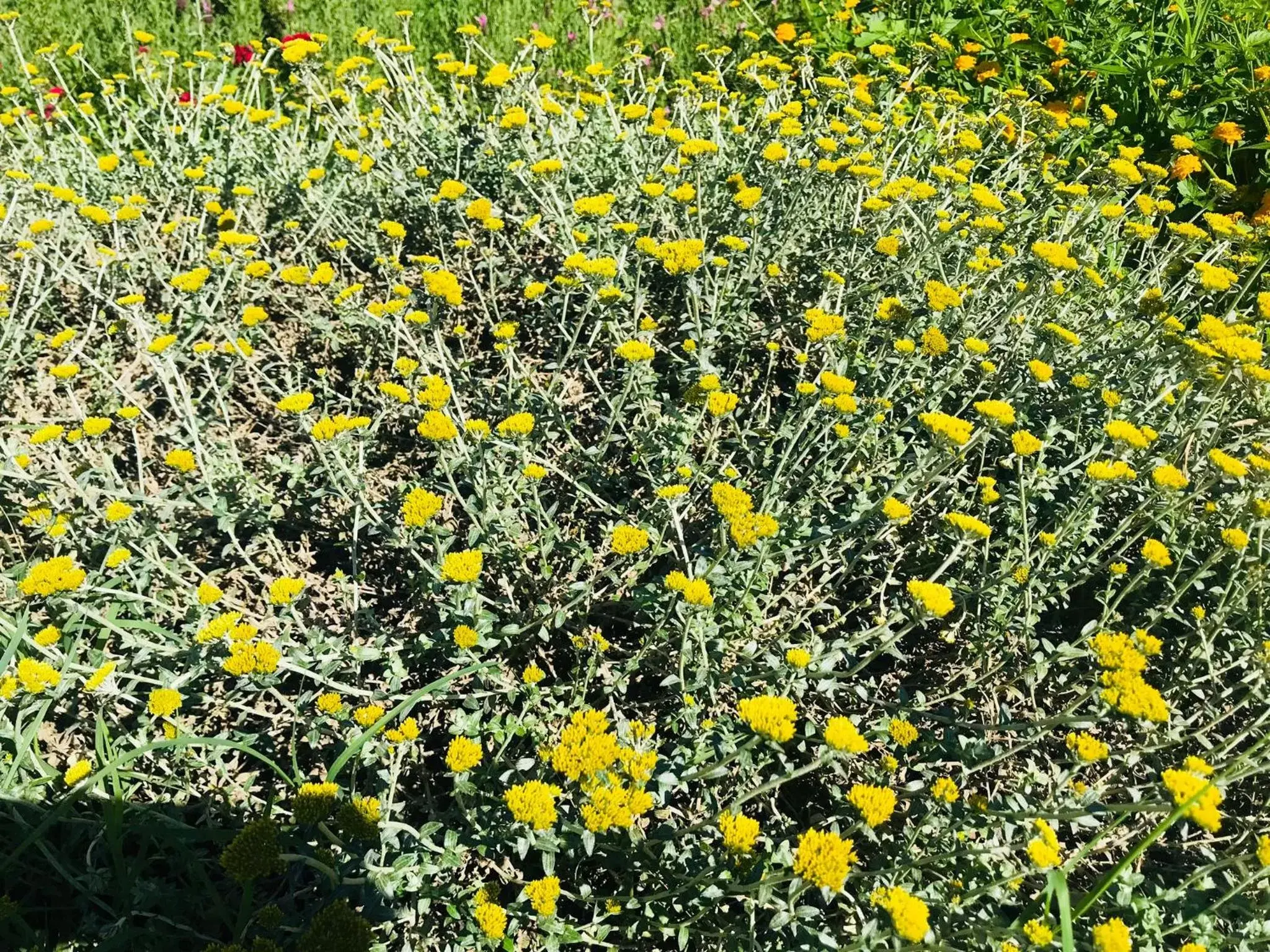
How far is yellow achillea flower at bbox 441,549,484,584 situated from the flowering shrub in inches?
7.7

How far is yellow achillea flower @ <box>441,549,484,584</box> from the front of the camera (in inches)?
81.9

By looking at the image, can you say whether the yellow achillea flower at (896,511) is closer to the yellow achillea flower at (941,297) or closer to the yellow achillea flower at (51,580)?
the yellow achillea flower at (941,297)

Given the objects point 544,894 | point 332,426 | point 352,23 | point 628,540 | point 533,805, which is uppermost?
point 352,23

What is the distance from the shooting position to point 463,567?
6.85 feet

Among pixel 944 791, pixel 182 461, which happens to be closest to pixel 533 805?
pixel 944 791

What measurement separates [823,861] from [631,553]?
1109 mm

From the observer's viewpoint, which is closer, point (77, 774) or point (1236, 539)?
point (77, 774)

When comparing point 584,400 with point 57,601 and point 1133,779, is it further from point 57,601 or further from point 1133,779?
point 1133,779

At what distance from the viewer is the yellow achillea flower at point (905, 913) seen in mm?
1490

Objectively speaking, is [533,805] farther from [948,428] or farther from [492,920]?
[948,428]

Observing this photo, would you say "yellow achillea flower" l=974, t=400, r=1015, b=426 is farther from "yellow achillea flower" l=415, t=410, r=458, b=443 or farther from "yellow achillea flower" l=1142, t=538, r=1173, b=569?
"yellow achillea flower" l=415, t=410, r=458, b=443

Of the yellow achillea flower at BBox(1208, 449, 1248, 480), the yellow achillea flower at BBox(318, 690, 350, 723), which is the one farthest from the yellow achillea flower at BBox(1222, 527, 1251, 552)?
the yellow achillea flower at BBox(318, 690, 350, 723)

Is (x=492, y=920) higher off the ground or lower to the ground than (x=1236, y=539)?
lower

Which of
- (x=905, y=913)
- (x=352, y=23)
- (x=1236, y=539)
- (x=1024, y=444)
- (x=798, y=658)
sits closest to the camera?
(x=905, y=913)
